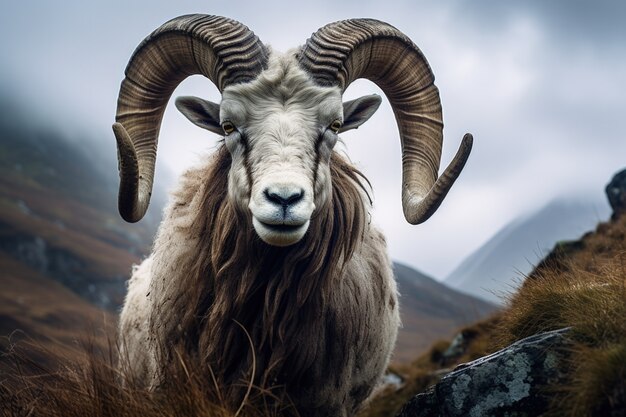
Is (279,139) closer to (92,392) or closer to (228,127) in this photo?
(228,127)

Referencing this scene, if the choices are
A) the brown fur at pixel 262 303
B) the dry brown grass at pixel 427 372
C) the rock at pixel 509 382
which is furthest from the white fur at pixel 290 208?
the dry brown grass at pixel 427 372

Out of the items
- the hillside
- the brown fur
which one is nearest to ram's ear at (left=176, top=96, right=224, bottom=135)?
the brown fur

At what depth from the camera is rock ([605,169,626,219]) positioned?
45.3 feet

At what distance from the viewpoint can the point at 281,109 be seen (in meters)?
5.19

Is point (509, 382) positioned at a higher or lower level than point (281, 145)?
lower

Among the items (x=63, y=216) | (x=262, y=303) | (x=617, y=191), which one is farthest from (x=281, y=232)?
(x=63, y=216)

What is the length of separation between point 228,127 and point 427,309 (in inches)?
3785

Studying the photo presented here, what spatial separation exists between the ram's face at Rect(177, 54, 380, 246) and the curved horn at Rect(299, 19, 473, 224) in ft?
0.92

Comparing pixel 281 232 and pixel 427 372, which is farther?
pixel 427 372

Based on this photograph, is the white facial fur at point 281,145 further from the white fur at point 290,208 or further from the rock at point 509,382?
the rock at point 509,382

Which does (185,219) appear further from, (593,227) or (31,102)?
(31,102)

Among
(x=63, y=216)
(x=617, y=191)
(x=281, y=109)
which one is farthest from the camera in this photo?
(x=63, y=216)

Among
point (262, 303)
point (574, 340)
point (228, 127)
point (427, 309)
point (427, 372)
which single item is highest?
point (228, 127)

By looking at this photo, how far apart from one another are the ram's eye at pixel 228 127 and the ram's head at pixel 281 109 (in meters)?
0.01
